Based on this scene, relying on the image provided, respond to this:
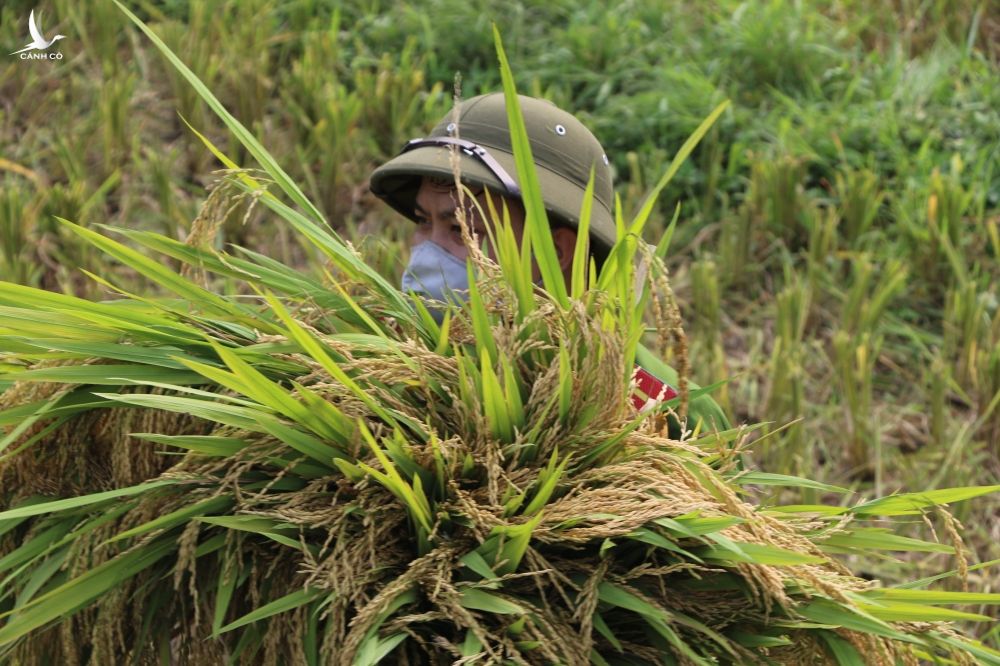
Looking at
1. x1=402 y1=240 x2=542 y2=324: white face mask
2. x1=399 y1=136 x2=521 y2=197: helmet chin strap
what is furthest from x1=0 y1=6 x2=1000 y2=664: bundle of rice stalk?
x1=399 y1=136 x2=521 y2=197: helmet chin strap

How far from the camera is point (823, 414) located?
362 cm

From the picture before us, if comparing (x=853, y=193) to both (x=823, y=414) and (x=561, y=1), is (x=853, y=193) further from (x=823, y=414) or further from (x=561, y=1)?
(x=561, y=1)

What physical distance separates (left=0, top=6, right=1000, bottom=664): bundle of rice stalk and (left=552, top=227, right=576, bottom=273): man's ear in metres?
0.56

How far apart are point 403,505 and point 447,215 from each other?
0.78 m

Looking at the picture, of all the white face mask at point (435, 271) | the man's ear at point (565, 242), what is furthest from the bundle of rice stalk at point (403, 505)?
the man's ear at point (565, 242)

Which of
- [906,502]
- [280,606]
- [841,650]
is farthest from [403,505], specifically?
[906,502]

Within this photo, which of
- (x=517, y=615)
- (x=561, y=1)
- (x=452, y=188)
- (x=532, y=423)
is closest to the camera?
(x=517, y=615)

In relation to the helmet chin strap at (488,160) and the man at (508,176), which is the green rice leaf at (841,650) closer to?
the man at (508,176)

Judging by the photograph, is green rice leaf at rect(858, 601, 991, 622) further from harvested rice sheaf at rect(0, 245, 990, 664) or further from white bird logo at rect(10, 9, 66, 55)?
white bird logo at rect(10, 9, 66, 55)

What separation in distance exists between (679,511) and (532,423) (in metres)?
0.19

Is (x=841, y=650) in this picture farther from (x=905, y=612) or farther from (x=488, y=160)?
(x=488, y=160)

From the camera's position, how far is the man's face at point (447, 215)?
1898 millimetres

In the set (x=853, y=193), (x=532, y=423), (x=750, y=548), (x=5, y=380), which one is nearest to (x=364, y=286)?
(x=532, y=423)

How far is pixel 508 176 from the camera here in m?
1.87
